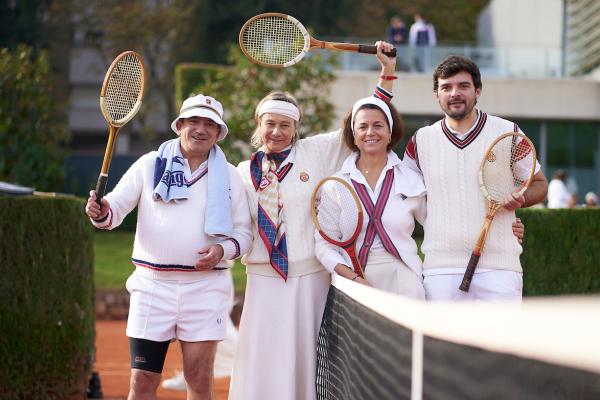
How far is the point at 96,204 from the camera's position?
17.6 feet

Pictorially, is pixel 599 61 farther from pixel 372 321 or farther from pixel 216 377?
pixel 372 321

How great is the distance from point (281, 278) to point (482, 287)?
1031 millimetres

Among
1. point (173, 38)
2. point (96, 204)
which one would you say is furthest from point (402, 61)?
point (96, 204)

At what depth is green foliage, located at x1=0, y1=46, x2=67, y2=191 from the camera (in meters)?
21.8

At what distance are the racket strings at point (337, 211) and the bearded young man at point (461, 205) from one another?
370mm

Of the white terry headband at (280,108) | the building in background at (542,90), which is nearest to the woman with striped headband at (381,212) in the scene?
the white terry headband at (280,108)

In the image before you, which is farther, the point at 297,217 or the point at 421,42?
the point at 421,42

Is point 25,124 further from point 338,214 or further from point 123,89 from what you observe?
point 338,214

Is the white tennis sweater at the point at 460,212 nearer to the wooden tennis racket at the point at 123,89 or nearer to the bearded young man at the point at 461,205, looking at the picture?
the bearded young man at the point at 461,205

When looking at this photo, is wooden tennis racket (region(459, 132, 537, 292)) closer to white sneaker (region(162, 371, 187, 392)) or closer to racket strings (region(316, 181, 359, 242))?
racket strings (region(316, 181, 359, 242))

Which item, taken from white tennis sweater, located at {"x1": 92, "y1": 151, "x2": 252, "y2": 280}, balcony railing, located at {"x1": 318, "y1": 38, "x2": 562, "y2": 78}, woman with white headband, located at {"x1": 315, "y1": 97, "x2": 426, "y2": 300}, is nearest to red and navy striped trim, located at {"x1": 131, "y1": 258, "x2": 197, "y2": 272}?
white tennis sweater, located at {"x1": 92, "y1": 151, "x2": 252, "y2": 280}

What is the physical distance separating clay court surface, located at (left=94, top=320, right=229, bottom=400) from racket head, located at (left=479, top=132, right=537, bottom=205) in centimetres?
387

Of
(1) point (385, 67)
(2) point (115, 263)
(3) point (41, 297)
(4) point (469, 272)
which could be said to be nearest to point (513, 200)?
(4) point (469, 272)

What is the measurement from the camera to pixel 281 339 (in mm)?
5676
